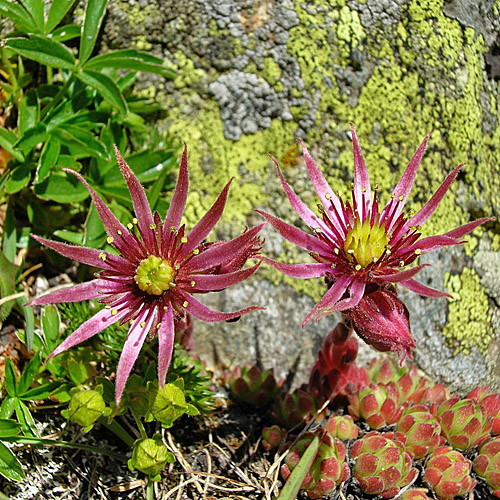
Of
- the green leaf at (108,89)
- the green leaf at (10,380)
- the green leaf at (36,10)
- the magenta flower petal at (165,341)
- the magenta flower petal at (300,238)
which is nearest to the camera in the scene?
the magenta flower petal at (165,341)

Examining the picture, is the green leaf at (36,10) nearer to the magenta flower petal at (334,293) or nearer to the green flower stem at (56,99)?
the green flower stem at (56,99)

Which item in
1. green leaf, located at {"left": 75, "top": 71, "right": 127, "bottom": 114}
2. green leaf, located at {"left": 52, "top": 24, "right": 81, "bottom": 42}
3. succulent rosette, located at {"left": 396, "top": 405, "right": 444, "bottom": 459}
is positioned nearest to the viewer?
succulent rosette, located at {"left": 396, "top": 405, "right": 444, "bottom": 459}

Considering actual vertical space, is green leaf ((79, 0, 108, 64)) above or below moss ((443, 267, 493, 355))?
above

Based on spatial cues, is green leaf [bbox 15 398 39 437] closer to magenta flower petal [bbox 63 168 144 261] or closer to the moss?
magenta flower petal [bbox 63 168 144 261]

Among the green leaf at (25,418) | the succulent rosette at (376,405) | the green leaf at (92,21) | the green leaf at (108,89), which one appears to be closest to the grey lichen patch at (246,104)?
the green leaf at (108,89)

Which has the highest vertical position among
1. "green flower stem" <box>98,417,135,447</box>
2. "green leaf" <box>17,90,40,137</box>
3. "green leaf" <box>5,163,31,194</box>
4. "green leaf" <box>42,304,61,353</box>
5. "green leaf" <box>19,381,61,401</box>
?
"green leaf" <box>17,90,40,137</box>

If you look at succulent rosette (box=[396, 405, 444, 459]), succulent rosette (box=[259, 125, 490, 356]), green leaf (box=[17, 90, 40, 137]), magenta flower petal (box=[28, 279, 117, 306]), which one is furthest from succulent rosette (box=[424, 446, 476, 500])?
green leaf (box=[17, 90, 40, 137])

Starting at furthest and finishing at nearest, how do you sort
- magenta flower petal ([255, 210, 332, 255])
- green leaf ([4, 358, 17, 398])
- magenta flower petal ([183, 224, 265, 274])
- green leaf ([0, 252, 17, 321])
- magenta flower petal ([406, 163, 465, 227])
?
green leaf ([0, 252, 17, 321]), green leaf ([4, 358, 17, 398]), magenta flower petal ([406, 163, 465, 227]), magenta flower petal ([255, 210, 332, 255]), magenta flower petal ([183, 224, 265, 274])
